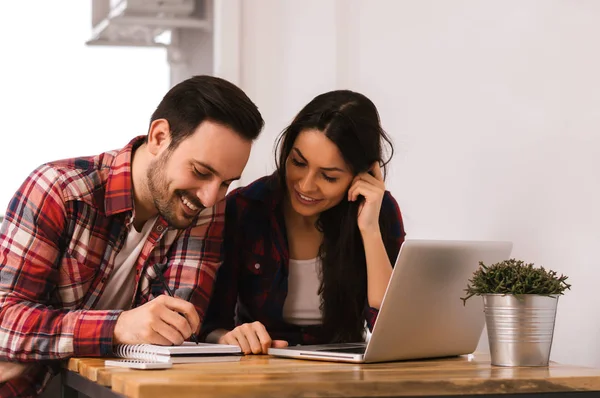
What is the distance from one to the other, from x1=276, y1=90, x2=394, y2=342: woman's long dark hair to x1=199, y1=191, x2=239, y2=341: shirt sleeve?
17cm

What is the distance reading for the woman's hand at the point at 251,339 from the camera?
1630 millimetres

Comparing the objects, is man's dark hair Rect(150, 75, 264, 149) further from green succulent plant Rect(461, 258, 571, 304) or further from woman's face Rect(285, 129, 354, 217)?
green succulent plant Rect(461, 258, 571, 304)

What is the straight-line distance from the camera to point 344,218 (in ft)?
6.63

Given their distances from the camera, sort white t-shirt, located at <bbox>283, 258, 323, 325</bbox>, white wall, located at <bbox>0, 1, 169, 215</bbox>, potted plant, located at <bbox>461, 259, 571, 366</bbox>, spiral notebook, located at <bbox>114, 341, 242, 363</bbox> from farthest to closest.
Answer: white wall, located at <bbox>0, 1, 169, 215</bbox>
white t-shirt, located at <bbox>283, 258, 323, 325</bbox>
potted plant, located at <bbox>461, 259, 571, 366</bbox>
spiral notebook, located at <bbox>114, 341, 242, 363</bbox>

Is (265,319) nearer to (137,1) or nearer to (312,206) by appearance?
(312,206)

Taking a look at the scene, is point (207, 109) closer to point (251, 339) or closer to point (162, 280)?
point (162, 280)

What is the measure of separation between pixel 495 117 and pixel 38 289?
1102mm

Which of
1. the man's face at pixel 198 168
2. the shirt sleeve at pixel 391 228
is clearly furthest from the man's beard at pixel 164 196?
the shirt sleeve at pixel 391 228

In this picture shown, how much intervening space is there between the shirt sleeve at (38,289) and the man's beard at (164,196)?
0.59 ft

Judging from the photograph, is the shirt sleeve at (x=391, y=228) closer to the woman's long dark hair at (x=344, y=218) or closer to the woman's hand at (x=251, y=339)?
the woman's long dark hair at (x=344, y=218)

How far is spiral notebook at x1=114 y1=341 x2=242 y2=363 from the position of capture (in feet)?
4.58

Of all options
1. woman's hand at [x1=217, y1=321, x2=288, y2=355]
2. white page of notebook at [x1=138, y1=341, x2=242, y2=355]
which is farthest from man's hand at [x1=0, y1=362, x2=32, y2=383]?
woman's hand at [x1=217, y1=321, x2=288, y2=355]

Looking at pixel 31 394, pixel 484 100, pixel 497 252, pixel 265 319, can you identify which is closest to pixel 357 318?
pixel 265 319

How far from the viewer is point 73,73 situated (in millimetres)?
3178
